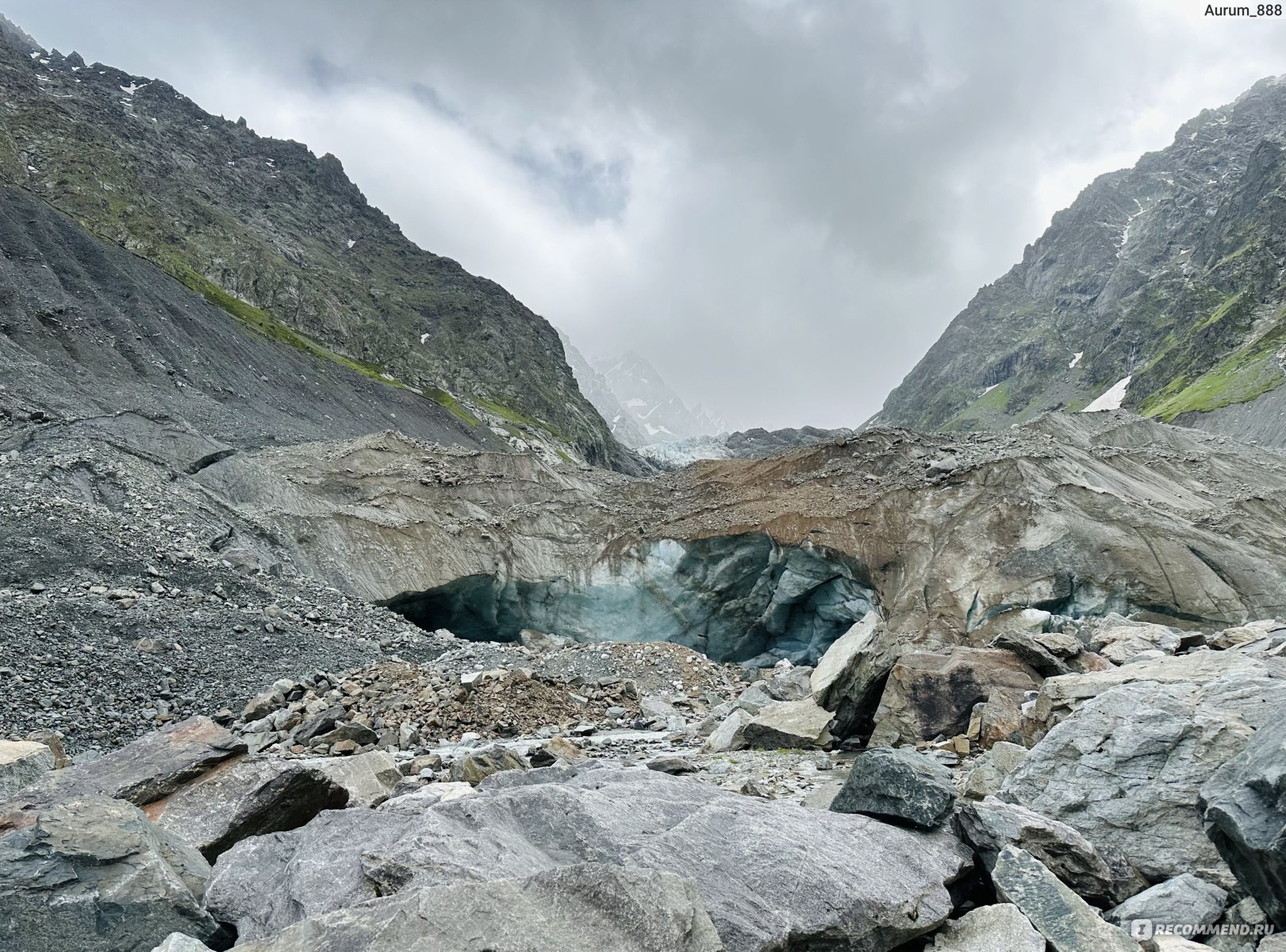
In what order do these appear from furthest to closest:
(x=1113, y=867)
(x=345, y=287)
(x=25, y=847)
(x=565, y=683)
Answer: (x=345, y=287), (x=565, y=683), (x=1113, y=867), (x=25, y=847)

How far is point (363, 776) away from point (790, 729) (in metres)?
6.32

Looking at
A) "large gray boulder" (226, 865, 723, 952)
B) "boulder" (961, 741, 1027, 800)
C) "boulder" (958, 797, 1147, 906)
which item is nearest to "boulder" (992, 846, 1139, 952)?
"boulder" (958, 797, 1147, 906)

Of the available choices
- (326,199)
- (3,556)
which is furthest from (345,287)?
(3,556)

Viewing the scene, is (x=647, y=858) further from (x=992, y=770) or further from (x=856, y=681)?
(x=856, y=681)

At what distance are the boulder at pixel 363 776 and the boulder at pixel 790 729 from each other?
535 centimetres

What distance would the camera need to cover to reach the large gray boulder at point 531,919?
3387mm

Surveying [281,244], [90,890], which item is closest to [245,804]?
[90,890]

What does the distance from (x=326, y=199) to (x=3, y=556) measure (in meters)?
139

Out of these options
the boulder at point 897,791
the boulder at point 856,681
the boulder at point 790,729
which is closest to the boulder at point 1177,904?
the boulder at point 897,791

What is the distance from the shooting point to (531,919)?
3.54 metres

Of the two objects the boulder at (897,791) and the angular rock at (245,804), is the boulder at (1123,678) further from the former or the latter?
the angular rock at (245,804)

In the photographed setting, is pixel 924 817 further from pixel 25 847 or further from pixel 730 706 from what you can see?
pixel 730 706

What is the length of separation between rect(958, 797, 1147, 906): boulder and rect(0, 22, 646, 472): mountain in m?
78.8

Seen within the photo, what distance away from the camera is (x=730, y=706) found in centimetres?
1544
